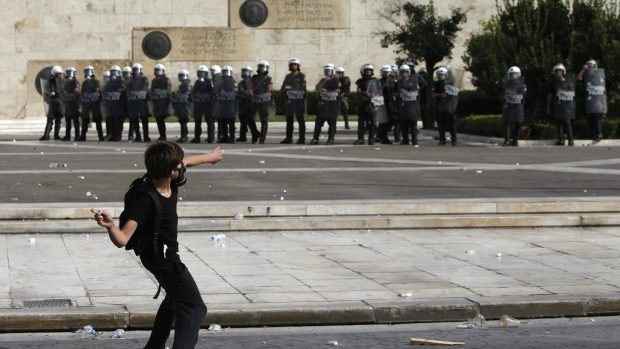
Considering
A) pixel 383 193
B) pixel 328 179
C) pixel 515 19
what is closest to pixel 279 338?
pixel 383 193

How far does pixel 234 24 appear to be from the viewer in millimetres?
41000

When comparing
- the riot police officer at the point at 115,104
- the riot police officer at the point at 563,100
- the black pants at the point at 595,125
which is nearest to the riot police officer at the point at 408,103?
the riot police officer at the point at 563,100

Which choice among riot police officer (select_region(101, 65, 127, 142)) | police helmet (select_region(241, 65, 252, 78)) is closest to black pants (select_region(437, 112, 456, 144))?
police helmet (select_region(241, 65, 252, 78))

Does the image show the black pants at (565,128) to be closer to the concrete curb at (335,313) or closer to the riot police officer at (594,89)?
the riot police officer at (594,89)

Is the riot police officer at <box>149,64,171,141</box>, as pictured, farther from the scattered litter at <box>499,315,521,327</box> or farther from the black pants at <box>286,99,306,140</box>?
the scattered litter at <box>499,315,521,327</box>

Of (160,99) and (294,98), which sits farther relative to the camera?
(160,99)

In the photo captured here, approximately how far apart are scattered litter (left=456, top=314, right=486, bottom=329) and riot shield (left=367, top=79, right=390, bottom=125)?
19.0m

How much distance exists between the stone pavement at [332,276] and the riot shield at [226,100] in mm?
15826

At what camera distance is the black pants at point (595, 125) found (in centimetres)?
2900

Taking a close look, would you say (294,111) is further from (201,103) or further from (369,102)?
(201,103)

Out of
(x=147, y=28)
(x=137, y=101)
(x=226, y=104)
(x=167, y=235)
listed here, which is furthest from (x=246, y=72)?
(x=167, y=235)

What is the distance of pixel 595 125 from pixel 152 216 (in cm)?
2262

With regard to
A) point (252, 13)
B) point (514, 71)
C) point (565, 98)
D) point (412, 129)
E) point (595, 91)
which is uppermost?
point (252, 13)

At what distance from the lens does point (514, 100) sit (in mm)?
28391
